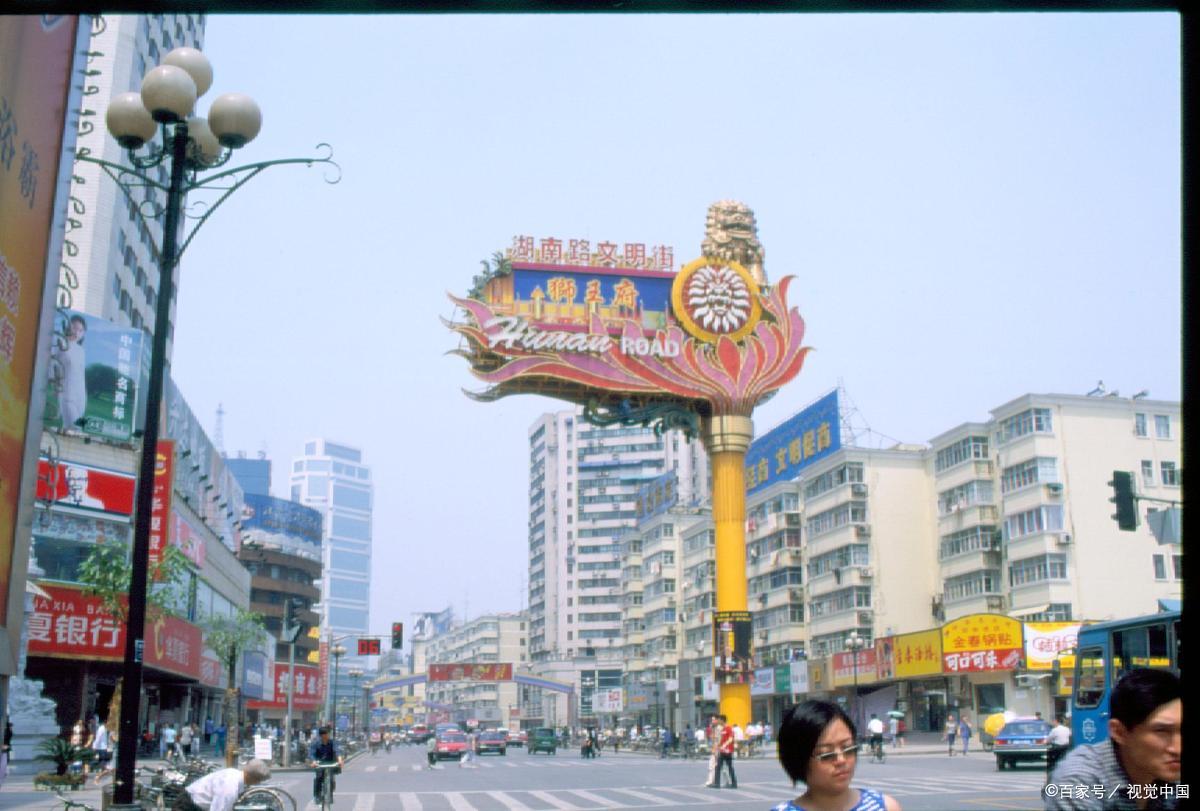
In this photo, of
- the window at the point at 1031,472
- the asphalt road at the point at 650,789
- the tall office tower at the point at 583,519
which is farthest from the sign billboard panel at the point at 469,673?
the asphalt road at the point at 650,789

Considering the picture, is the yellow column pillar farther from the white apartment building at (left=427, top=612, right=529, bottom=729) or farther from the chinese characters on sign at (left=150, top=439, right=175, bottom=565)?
the white apartment building at (left=427, top=612, right=529, bottom=729)

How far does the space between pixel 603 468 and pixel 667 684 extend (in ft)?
231

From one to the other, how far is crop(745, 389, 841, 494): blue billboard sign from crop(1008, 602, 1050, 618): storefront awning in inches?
479

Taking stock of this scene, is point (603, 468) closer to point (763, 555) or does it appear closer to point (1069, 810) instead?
point (763, 555)

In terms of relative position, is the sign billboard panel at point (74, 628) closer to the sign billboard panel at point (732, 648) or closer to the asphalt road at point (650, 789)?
the asphalt road at point (650, 789)

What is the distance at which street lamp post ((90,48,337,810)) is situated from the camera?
36.1 feet

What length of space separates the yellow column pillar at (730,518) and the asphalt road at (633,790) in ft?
28.5

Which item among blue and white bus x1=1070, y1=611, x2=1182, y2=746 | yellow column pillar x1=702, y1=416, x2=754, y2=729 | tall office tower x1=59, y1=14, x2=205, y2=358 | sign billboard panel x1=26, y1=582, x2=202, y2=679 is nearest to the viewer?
blue and white bus x1=1070, y1=611, x2=1182, y2=746

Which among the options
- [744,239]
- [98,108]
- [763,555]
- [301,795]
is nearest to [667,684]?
[763,555]

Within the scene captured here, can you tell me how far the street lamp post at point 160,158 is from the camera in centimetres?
1101

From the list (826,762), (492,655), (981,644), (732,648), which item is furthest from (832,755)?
(492,655)

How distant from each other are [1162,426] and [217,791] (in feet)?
195

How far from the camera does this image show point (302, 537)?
11731 cm

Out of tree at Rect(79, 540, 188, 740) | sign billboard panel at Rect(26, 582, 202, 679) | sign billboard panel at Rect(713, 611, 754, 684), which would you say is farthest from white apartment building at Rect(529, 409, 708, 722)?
sign billboard panel at Rect(26, 582, 202, 679)
